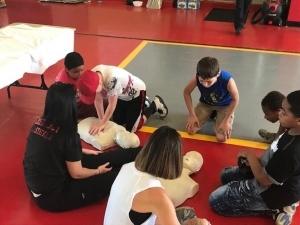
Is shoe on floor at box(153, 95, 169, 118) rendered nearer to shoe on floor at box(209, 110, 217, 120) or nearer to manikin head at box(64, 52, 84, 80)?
shoe on floor at box(209, 110, 217, 120)

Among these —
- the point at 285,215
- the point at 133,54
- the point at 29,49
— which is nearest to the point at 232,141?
the point at 285,215

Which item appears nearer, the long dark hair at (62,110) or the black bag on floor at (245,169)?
the long dark hair at (62,110)

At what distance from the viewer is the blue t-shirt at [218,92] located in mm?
3248

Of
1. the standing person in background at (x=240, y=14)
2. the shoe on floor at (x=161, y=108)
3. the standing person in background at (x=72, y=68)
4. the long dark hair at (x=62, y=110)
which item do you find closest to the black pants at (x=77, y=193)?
the long dark hair at (x=62, y=110)

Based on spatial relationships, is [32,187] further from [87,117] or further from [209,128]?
[209,128]

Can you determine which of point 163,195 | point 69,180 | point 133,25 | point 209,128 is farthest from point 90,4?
point 163,195

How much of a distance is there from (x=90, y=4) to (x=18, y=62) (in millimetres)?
5051

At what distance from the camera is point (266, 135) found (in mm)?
3363

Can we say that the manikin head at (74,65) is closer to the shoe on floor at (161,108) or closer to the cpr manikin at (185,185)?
the shoe on floor at (161,108)

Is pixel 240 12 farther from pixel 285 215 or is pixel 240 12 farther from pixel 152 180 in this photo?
pixel 152 180

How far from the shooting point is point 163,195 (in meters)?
1.81

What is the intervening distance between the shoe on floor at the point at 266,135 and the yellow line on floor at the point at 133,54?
85.8 inches

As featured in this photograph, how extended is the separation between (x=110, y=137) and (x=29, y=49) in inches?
53.0

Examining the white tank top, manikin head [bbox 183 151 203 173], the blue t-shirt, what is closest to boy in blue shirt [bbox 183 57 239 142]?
the blue t-shirt
